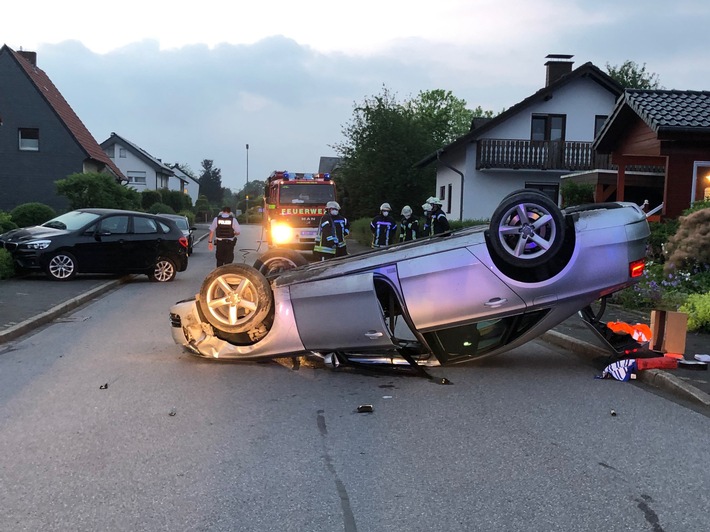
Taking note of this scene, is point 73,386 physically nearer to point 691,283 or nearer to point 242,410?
point 242,410

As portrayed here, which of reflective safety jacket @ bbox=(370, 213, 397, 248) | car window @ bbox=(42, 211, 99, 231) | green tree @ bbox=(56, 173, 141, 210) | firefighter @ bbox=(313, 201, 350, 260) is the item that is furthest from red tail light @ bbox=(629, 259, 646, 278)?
green tree @ bbox=(56, 173, 141, 210)

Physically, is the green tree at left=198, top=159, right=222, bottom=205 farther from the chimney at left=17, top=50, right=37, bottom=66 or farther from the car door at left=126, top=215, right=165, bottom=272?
the car door at left=126, top=215, right=165, bottom=272

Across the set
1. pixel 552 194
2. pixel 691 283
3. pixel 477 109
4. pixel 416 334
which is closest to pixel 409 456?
pixel 416 334

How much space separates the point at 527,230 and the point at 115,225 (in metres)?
11.6

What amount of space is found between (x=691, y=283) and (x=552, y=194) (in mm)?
23798

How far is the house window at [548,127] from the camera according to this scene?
34.4 m

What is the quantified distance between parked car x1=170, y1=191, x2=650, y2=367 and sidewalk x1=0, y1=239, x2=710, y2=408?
106 centimetres

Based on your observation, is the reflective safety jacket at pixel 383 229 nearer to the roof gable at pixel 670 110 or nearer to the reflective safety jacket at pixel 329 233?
the reflective safety jacket at pixel 329 233

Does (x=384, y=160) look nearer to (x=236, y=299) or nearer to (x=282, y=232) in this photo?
(x=282, y=232)

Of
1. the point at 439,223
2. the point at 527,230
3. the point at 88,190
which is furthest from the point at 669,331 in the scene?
the point at 88,190

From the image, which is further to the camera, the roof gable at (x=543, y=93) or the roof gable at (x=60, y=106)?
the roof gable at (x=60, y=106)

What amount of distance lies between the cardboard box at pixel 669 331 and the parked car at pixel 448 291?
79 centimetres

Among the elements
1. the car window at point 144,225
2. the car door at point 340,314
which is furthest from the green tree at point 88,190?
the car door at point 340,314

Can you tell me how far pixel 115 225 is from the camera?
52.8 ft
